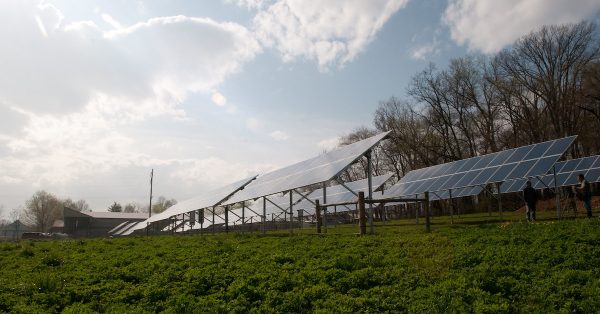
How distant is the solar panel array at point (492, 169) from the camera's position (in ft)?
74.9

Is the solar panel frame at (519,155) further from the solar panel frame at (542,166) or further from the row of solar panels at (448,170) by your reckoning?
the solar panel frame at (542,166)

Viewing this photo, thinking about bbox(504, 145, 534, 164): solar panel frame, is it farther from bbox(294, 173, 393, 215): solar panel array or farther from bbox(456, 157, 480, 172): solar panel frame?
bbox(294, 173, 393, 215): solar panel array

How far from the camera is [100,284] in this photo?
37.7ft

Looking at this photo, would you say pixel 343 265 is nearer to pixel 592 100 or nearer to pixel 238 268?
pixel 238 268

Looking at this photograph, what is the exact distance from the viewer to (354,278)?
394 inches

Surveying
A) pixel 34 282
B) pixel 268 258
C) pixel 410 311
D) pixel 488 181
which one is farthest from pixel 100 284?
pixel 488 181

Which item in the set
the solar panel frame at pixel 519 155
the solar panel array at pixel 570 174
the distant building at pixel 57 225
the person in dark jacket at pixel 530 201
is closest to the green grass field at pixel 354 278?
the person in dark jacket at pixel 530 201

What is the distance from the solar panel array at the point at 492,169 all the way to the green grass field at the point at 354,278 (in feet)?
31.6

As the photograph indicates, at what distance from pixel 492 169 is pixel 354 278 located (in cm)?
1927

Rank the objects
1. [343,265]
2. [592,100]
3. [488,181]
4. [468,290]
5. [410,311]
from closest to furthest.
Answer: [410,311], [468,290], [343,265], [488,181], [592,100]

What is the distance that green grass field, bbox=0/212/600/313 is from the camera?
27.6 ft

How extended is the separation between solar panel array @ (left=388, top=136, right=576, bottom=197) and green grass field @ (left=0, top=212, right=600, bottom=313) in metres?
9.63

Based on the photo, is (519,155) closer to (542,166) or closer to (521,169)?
(521,169)

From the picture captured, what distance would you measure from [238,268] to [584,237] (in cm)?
869
